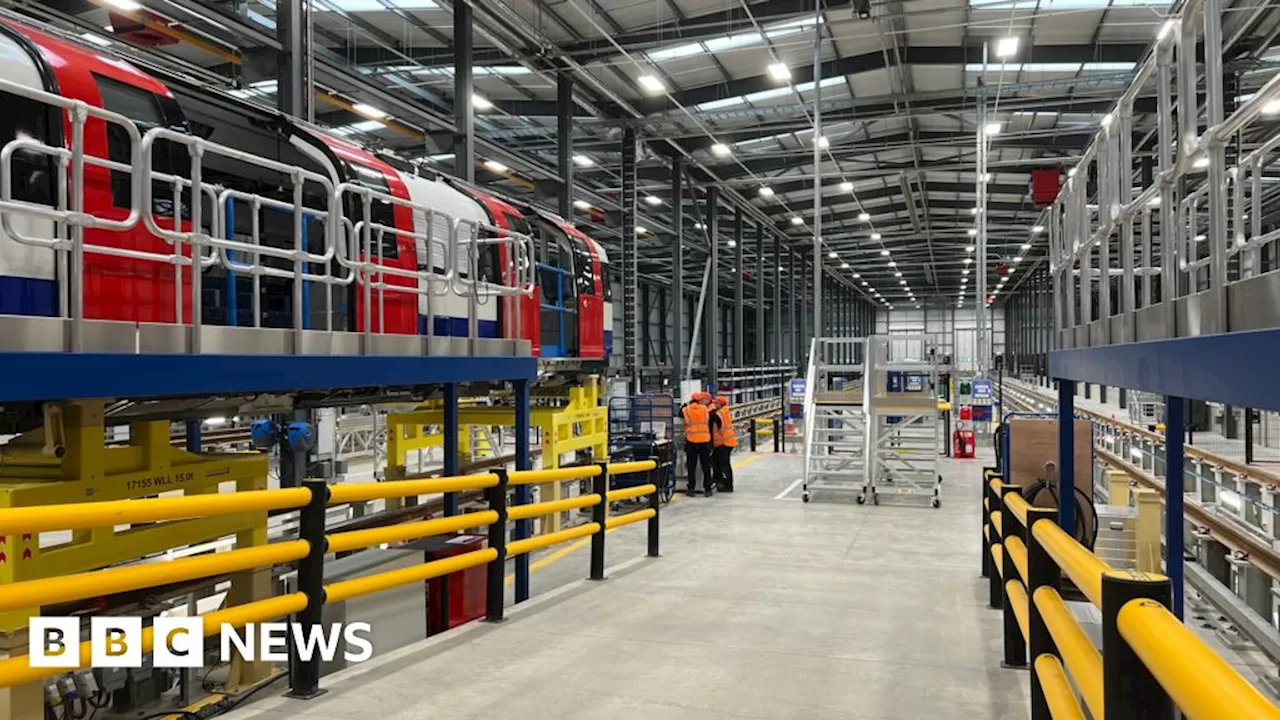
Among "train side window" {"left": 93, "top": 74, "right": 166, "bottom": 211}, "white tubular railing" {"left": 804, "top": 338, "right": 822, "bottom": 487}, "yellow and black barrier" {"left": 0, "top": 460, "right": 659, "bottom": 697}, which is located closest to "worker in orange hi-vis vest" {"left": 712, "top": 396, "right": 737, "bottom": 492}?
"white tubular railing" {"left": 804, "top": 338, "right": 822, "bottom": 487}

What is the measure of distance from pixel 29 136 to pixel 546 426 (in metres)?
7.79

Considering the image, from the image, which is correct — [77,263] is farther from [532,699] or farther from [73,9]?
[73,9]

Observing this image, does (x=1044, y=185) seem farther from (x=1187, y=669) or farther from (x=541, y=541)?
(x=1187, y=669)

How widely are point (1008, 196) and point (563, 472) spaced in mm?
29079

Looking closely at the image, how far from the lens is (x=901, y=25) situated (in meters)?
16.9

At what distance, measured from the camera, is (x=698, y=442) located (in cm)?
1556

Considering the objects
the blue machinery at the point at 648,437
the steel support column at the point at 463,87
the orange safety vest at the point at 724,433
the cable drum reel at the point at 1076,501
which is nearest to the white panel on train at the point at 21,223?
the cable drum reel at the point at 1076,501

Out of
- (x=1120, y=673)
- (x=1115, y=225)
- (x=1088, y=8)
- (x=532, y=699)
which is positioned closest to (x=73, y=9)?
(x=532, y=699)

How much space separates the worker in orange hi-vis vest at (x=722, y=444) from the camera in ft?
52.1

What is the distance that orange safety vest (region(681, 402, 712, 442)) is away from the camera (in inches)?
610

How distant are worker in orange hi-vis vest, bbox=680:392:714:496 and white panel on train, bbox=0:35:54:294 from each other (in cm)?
1163

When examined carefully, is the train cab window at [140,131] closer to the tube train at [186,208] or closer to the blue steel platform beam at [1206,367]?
the tube train at [186,208]

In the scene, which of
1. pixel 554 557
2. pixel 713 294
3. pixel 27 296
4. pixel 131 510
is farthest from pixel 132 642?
pixel 713 294

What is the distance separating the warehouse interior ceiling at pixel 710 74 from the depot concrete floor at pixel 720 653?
588 cm
